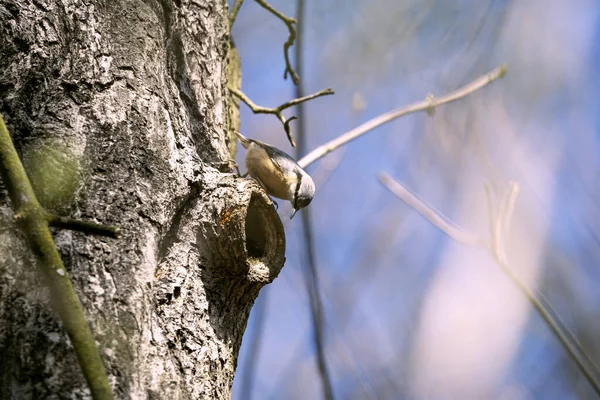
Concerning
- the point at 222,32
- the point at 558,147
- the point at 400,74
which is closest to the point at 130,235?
the point at 222,32

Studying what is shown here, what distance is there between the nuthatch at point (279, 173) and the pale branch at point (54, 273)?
232 centimetres

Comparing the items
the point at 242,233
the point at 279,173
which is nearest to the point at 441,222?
the point at 279,173

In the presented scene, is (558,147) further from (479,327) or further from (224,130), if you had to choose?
(224,130)

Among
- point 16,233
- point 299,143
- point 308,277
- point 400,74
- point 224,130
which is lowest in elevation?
point 16,233

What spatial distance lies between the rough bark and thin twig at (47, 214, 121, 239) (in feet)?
0.82

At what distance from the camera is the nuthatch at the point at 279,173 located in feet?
10.8

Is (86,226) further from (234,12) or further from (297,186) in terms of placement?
(297,186)

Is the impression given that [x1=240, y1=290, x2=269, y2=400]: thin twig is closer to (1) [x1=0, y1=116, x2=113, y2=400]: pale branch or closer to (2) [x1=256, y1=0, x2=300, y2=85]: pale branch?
(2) [x1=256, y1=0, x2=300, y2=85]: pale branch

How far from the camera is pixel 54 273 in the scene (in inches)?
36.2

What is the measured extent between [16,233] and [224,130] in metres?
0.91

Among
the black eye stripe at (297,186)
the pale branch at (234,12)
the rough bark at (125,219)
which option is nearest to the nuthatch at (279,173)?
the black eye stripe at (297,186)

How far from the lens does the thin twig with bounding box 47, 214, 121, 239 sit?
93 cm

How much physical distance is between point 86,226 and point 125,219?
393 millimetres

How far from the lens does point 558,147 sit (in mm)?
3576
